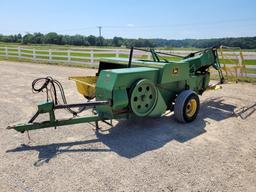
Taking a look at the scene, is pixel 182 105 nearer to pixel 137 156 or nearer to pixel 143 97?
pixel 143 97

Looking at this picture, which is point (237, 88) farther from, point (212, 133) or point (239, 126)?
point (212, 133)

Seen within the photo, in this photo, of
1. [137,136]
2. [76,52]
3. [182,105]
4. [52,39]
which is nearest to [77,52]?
[76,52]

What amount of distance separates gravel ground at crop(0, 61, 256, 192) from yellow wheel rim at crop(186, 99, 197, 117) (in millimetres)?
185

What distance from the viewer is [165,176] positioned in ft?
11.1

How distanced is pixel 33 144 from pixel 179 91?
112 inches

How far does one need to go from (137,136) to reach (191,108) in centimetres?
137

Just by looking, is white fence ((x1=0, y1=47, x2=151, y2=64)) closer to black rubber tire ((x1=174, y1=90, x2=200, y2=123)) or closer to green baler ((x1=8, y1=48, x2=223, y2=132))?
green baler ((x1=8, y1=48, x2=223, y2=132))

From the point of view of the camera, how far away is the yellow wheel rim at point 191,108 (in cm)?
535

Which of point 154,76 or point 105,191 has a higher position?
point 154,76

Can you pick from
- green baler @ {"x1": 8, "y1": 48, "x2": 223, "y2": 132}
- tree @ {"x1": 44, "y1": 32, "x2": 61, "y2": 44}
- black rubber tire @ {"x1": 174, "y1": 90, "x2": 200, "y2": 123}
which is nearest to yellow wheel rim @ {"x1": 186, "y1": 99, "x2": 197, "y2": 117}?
green baler @ {"x1": 8, "y1": 48, "x2": 223, "y2": 132}

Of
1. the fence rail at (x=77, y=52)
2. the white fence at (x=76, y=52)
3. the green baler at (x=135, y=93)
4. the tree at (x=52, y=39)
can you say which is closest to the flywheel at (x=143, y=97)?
the green baler at (x=135, y=93)

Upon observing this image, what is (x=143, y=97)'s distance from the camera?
4.70m

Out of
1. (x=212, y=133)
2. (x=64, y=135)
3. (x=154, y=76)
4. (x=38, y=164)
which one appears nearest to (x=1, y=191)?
(x=38, y=164)

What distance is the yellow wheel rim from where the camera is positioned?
5.35 metres
